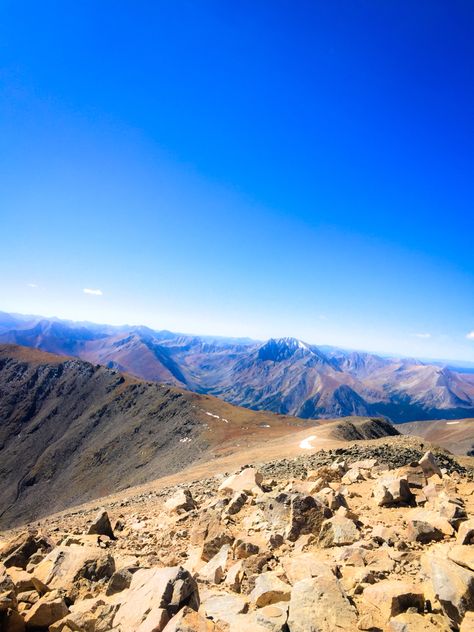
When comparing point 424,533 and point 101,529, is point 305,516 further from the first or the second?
point 101,529

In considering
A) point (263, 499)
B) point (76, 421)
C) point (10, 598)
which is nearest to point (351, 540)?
point (263, 499)

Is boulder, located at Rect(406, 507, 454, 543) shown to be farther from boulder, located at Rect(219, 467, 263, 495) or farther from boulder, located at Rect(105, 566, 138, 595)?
boulder, located at Rect(219, 467, 263, 495)

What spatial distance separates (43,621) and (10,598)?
0.94m

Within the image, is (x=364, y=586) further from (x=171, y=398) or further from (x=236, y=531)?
(x=171, y=398)

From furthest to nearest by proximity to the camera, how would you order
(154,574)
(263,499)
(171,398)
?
(171,398) < (263,499) < (154,574)

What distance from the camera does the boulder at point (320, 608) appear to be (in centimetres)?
618

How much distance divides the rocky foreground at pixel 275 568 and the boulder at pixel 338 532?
3cm

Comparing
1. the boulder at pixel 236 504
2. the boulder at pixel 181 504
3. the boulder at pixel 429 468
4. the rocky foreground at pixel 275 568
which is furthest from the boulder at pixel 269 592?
the boulder at pixel 429 468

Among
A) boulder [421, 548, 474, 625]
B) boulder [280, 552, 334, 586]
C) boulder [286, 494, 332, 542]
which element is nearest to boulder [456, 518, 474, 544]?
boulder [421, 548, 474, 625]

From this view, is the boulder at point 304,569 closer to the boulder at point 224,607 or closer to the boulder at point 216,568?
the boulder at point 224,607

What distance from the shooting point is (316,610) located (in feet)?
21.1

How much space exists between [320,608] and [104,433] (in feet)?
332

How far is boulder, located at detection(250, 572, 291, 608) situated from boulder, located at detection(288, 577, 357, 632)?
18.6 inches

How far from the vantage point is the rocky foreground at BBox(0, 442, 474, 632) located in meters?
6.42
